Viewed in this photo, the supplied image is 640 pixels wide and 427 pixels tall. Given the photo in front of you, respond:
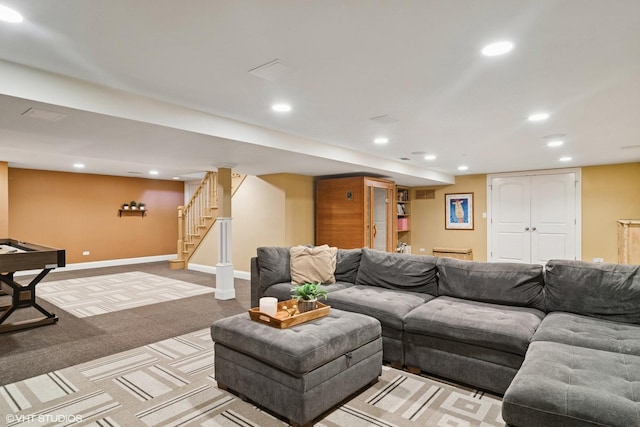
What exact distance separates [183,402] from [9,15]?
2478mm

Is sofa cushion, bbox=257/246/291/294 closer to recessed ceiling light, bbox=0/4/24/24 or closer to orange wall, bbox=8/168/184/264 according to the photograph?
recessed ceiling light, bbox=0/4/24/24

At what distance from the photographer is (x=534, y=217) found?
7.95 metres

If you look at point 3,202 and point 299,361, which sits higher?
point 3,202

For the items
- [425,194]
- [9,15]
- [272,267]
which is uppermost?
[9,15]

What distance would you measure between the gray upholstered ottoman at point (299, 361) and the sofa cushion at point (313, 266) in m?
1.31

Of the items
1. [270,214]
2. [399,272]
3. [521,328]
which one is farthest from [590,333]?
[270,214]

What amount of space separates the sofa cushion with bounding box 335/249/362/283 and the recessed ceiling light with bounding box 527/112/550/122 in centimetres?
232

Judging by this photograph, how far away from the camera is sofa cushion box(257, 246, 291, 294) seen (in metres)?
4.04

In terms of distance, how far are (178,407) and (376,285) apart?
217 cm

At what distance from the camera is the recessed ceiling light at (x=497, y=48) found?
2178 mm

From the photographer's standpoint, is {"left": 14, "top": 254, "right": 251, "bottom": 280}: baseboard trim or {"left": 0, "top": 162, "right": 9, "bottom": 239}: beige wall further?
{"left": 14, "top": 254, "right": 251, "bottom": 280}: baseboard trim

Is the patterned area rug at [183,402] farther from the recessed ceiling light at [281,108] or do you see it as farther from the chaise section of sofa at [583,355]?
the recessed ceiling light at [281,108]

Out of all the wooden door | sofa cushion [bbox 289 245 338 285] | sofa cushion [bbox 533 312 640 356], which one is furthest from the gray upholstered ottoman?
the wooden door

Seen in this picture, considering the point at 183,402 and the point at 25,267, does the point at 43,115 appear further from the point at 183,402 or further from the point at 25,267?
the point at 183,402
